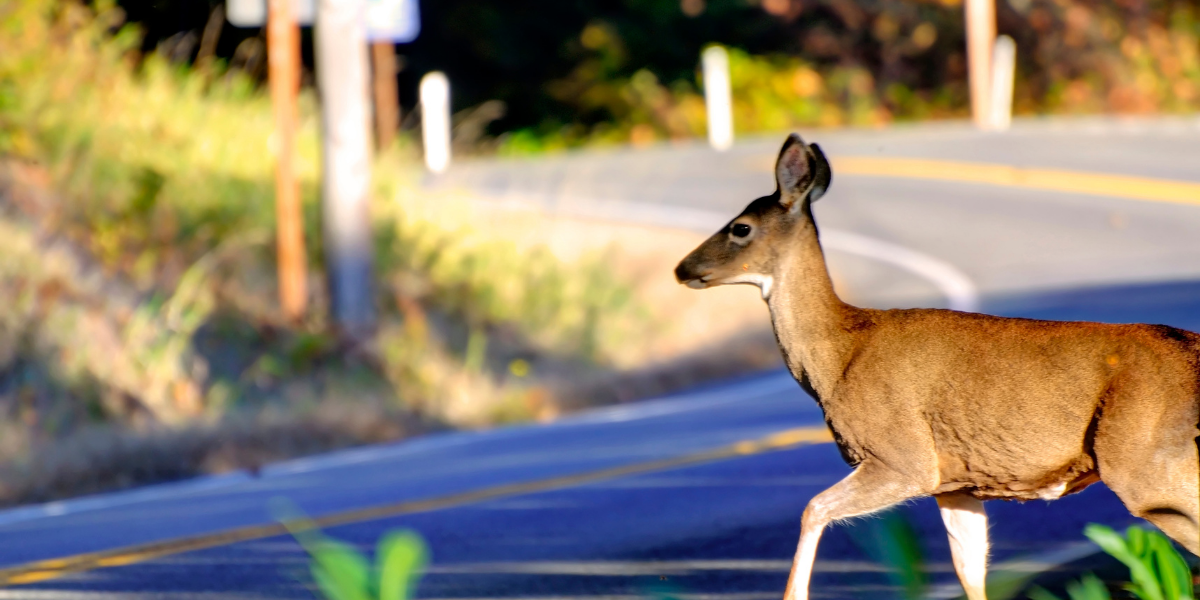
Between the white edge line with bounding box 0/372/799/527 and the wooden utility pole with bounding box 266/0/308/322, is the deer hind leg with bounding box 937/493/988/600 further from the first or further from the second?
the wooden utility pole with bounding box 266/0/308/322

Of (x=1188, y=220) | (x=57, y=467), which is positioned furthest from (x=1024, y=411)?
(x=1188, y=220)

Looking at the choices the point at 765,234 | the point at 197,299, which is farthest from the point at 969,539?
the point at 197,299

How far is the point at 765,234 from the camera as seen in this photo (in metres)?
5.09

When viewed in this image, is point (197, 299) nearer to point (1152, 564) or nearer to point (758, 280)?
point (758, 280)

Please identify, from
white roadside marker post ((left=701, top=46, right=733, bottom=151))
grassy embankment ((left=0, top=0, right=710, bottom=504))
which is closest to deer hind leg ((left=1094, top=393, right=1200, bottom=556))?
grassy embankment ((left=0, top=0, right=710, bottom=504))

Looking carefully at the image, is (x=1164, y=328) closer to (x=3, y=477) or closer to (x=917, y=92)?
(x=3, y=477)

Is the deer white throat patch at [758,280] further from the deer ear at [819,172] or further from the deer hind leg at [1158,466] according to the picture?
the deer hind leg at [1158,466]

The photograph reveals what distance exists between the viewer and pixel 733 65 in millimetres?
38281

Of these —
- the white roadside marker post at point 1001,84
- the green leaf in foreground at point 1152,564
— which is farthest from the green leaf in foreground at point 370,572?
the white roadside marker post at point 1001,84

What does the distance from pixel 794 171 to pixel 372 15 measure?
32.0 ft

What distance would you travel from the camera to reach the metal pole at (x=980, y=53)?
35.1 metres

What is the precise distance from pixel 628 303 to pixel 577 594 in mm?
9603

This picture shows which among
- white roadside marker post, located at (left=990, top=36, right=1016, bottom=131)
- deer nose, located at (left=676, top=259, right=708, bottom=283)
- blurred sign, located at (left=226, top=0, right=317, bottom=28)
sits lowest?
deer nose, located at (left=676, top=259, right=708, bottom=283)

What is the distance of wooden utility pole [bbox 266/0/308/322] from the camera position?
1260 cm
